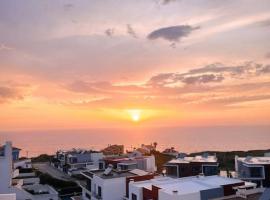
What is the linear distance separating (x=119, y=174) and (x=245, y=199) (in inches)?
631

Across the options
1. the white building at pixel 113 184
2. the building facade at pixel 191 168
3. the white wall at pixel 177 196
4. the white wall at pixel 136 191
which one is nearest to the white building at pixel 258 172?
the building facade at pixel 191 168

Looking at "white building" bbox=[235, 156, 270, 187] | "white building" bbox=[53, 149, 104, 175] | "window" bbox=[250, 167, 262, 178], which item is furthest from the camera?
"white building" bbox=[53, 149, 104, 175]

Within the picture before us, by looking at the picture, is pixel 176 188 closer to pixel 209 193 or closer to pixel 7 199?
pixel 209 193

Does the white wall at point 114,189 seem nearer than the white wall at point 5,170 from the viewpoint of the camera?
Yes

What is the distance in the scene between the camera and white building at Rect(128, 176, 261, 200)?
22.3 m

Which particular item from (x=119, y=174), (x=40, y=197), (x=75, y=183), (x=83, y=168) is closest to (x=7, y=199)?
(x=119, y=174)

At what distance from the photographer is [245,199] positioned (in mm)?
20328

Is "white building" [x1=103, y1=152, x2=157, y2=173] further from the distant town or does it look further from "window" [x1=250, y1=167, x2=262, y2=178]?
"window" [x1=250, y1=167, x2=262, y2=178]

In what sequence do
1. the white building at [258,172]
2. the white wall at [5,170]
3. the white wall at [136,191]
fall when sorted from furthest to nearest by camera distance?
the white building at [258,172], the white wall at [5,170], the white wall at [136,191]

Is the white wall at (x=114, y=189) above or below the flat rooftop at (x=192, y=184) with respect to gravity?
below

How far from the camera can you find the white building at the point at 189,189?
878 inches

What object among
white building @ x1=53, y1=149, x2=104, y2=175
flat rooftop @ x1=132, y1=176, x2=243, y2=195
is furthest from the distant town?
white building @ x1=53, y1=149, x2=104, y2=175

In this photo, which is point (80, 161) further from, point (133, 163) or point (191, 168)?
point (191, 168)

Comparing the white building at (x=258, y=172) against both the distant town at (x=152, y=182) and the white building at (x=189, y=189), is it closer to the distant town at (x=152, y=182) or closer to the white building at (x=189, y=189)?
the distant town at (x=152, y=182)
